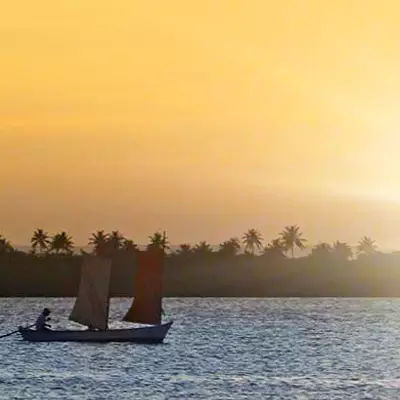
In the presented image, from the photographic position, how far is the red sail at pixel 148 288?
8256 centimetres

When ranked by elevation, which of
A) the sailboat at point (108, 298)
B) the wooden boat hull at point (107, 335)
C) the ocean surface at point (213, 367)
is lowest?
the ocean surface at point (213, 367)

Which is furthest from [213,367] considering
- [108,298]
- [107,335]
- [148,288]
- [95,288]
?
[107,335]

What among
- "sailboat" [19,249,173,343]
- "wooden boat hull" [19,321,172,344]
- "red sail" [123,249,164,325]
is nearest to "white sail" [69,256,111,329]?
"sailboat" [19,249,173,343]

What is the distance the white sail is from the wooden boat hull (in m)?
1.80

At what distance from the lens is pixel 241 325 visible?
129500 millimetres

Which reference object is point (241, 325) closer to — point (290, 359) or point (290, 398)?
point (290, 359)

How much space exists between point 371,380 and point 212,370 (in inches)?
413

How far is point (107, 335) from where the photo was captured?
8569 cm

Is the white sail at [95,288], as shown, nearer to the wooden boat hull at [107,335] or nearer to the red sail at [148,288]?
the wooden boat hull at [107,335]

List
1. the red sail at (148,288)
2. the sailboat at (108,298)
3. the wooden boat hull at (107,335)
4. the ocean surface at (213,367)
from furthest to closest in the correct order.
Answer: the wooden boat hull at (107,335) → the sailboat at (108,298) → the red sail at (148,288) → the ocean surface at (213,367)

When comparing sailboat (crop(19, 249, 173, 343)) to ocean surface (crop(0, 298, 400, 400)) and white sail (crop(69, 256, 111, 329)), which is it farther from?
ocean surface (crop(0, 298, 400, 400))

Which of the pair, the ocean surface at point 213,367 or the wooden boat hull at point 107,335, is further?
the wooden boat hull at point 107,335

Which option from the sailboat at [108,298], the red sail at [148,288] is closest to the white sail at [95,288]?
the sailboat at [108,298]

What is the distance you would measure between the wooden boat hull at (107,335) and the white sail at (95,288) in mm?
1801
